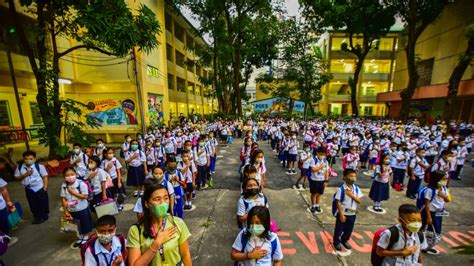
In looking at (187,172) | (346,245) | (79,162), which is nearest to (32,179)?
(79,162)

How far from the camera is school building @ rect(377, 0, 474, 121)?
60.2 ft

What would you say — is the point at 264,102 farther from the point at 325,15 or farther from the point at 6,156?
the point at 6,156

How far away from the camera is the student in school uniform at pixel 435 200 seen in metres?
3.78

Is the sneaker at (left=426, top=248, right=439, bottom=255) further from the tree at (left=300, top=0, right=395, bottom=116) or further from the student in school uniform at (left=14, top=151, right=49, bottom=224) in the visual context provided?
the tree at (left=300, top=0, right=395, bottom=116)

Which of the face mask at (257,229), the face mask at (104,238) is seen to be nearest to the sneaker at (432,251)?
the face mask at (257,229)

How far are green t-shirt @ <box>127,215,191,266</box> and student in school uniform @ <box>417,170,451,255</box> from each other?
448cm

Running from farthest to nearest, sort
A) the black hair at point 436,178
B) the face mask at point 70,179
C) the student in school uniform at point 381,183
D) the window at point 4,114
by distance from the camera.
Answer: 1. the window at point 4,114
2. the student in school uniform at point 381,183
3. the face mask at point 70,179
4. the black hair at point 436,178

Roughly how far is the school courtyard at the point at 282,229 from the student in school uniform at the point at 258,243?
1.76 metres

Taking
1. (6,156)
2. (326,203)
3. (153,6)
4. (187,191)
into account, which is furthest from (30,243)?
(153,6)

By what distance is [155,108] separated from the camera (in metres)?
17.0

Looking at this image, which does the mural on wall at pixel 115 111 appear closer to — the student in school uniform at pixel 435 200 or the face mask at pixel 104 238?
the face mask at pixel 104 238

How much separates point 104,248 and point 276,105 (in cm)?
3832

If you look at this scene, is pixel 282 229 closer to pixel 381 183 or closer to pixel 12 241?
pixel 381 183

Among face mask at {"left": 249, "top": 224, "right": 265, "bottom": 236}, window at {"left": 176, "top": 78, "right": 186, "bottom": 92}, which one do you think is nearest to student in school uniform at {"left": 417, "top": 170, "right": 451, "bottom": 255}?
face mask at {"left": 249, "top": 224, "right": 265, "bottom": 236}
